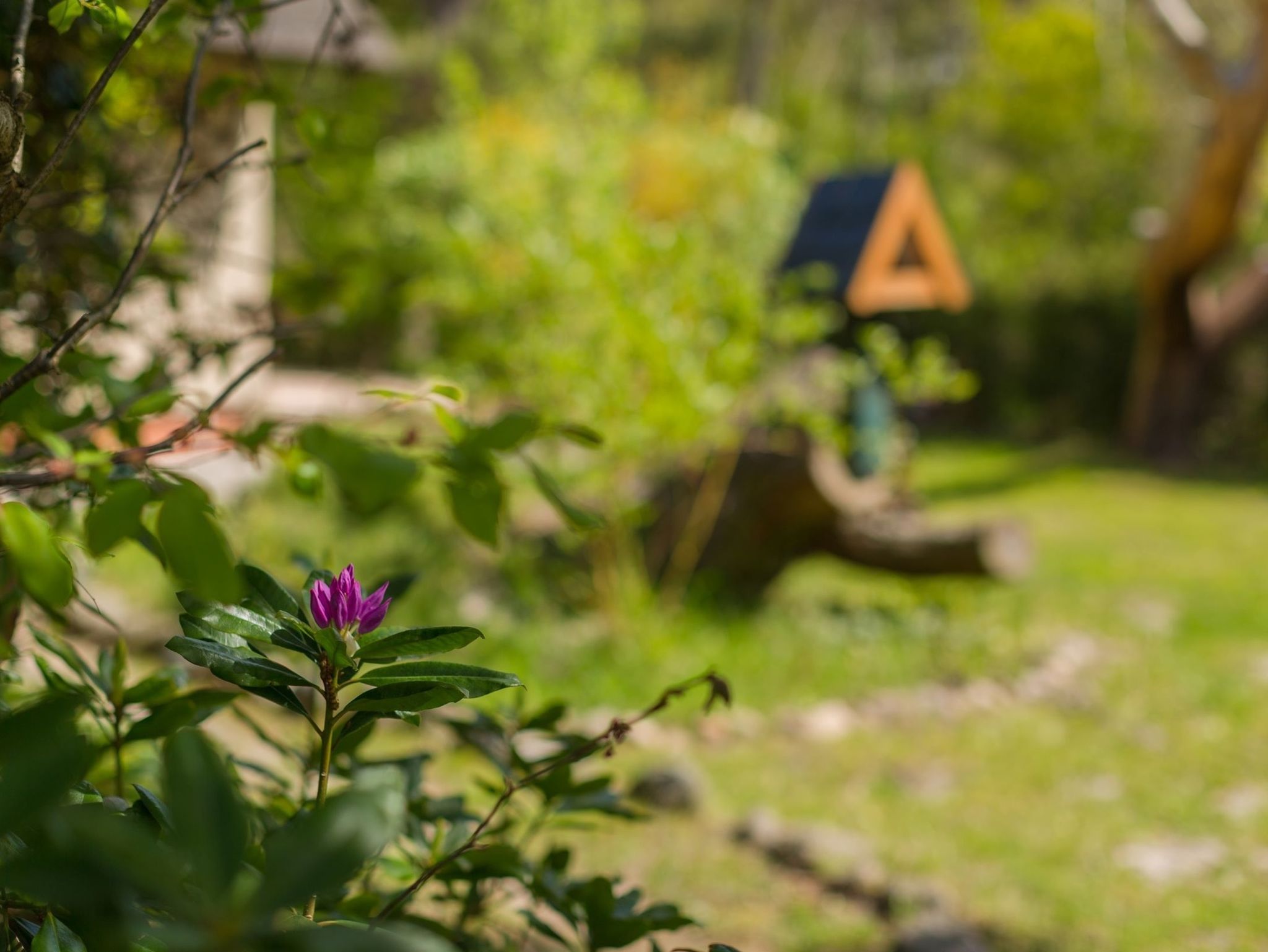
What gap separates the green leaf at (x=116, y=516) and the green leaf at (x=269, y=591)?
163mm

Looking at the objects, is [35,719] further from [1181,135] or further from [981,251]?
[1181,135]

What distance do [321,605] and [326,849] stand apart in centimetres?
36

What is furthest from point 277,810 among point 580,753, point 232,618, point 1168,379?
point 1168,379

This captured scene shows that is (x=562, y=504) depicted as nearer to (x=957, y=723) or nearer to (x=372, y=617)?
(x=372, y=617)

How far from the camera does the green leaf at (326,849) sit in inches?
19.5

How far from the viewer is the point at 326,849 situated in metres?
0.52

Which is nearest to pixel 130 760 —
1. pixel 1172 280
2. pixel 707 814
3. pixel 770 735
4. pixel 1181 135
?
pixel 707 814

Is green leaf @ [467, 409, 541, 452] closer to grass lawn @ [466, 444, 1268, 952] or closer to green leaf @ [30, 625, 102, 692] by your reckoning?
green leaf @ [30, 625, 102, 692]

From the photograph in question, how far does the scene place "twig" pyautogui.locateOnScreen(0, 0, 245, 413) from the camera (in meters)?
0.87

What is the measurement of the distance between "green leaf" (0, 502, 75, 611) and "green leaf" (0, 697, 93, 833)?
2.4 inches

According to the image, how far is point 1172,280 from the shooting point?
11820mm

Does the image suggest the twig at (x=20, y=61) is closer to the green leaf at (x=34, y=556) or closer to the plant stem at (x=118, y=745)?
the green leaf at (x=34, y=556)

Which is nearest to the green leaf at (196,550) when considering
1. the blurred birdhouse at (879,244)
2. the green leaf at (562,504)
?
the green leaf at (562,504)

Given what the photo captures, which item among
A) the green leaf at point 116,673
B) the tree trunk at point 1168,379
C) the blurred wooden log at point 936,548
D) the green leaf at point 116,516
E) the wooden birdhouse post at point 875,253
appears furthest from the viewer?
the tree trunk at point 1168,379
